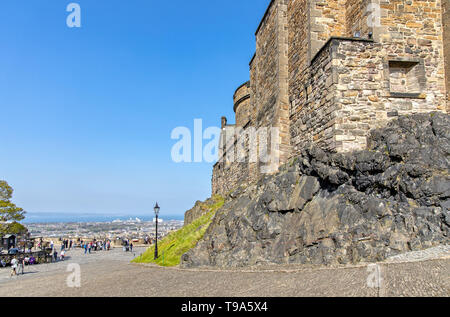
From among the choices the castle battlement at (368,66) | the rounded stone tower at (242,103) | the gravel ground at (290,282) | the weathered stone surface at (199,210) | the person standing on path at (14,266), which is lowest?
the person standing on path at (14,266)

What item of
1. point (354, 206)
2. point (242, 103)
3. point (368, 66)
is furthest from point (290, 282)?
point (242, 103)

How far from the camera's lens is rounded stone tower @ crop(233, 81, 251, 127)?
1229 inches

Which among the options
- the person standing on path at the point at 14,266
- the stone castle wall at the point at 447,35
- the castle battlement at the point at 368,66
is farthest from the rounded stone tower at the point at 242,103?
the person standing on path at the point at 14,266

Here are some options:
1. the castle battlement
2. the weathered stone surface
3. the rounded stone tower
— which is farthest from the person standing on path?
the rounded stone tower

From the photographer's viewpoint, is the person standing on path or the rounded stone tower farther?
the rounded stone tower

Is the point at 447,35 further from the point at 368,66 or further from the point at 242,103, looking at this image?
the point at 242,103

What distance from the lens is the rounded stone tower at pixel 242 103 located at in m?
31.2

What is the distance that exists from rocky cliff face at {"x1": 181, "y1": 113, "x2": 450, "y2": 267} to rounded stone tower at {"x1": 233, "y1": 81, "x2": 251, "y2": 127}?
58.6 feet

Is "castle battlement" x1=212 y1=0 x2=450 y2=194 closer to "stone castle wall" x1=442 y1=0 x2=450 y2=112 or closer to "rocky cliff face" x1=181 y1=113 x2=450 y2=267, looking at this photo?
"stone castle wall" x1=442 y1=0 x2=450 y2=112

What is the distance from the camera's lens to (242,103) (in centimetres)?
3206

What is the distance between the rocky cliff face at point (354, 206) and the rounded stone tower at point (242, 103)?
58.6 feet

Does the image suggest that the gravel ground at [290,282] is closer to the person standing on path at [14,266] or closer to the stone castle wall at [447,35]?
the stone castle wall at [447,35]
